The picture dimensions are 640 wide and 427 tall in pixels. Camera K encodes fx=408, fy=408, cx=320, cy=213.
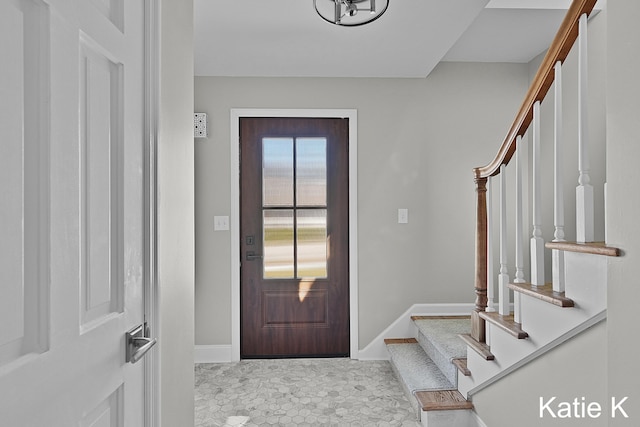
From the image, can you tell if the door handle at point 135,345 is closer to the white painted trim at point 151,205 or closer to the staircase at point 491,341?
the white painted trim at point 151,205

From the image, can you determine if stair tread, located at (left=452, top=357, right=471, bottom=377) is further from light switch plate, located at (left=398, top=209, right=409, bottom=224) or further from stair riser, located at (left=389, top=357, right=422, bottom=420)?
light switch plate, located at (left=398, top=209, right=409, bottom=224)

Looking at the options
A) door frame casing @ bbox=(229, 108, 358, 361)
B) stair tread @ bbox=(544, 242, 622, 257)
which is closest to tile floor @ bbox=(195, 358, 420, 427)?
door frame casing @ bbox=(229, 108, 358, 361)

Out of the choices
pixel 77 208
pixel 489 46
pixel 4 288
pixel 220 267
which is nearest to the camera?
pixel 4 288

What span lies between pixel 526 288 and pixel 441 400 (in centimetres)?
96

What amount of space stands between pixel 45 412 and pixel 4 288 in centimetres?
23

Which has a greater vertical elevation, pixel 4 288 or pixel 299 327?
pixel 4 288

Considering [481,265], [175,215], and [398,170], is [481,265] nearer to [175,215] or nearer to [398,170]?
[398,170]

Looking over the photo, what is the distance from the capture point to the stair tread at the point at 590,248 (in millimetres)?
1136

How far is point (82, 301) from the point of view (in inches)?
31.8

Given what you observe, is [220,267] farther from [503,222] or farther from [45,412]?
[45,412]

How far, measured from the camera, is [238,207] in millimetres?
3328

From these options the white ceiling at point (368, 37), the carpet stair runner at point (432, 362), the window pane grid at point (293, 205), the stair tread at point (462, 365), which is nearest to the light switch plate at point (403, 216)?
the window pane grid at point (293, 205)

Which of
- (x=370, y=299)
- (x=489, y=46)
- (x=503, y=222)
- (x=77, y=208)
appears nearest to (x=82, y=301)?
(x=77, y=208)

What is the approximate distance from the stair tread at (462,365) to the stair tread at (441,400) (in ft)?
0.48
